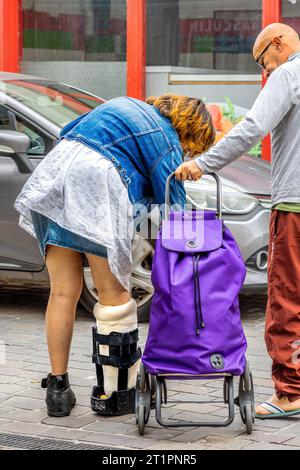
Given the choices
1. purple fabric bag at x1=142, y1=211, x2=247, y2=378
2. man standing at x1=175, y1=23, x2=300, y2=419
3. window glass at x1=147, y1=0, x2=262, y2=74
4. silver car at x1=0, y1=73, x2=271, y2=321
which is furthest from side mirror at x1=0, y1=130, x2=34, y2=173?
window glass at x1=147, y1=0, x2=262, y2=74

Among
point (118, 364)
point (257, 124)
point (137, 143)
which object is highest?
point (257, 124)

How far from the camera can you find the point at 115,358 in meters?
5.15

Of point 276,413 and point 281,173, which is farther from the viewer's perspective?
point 276,413

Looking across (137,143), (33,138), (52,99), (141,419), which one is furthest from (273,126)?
(52,99)

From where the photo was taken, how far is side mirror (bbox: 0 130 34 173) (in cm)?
743

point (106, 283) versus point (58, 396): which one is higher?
point (106, 283)

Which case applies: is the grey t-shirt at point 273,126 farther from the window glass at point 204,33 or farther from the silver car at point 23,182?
the window glass at point 204,33

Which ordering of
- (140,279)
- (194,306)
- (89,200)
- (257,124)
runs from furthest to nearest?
(140,279)
(89,200)
(257,124)
(194,306)

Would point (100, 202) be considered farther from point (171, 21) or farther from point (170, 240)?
point (171, 21)

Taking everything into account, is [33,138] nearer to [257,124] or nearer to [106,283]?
[106,283]

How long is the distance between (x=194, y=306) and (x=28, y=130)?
335 centimetres

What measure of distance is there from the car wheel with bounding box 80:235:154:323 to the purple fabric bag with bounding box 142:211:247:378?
2467mm

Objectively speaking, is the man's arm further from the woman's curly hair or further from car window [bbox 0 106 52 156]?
car window [bbox 0 106 52 156]

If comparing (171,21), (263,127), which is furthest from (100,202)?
(171,21)
